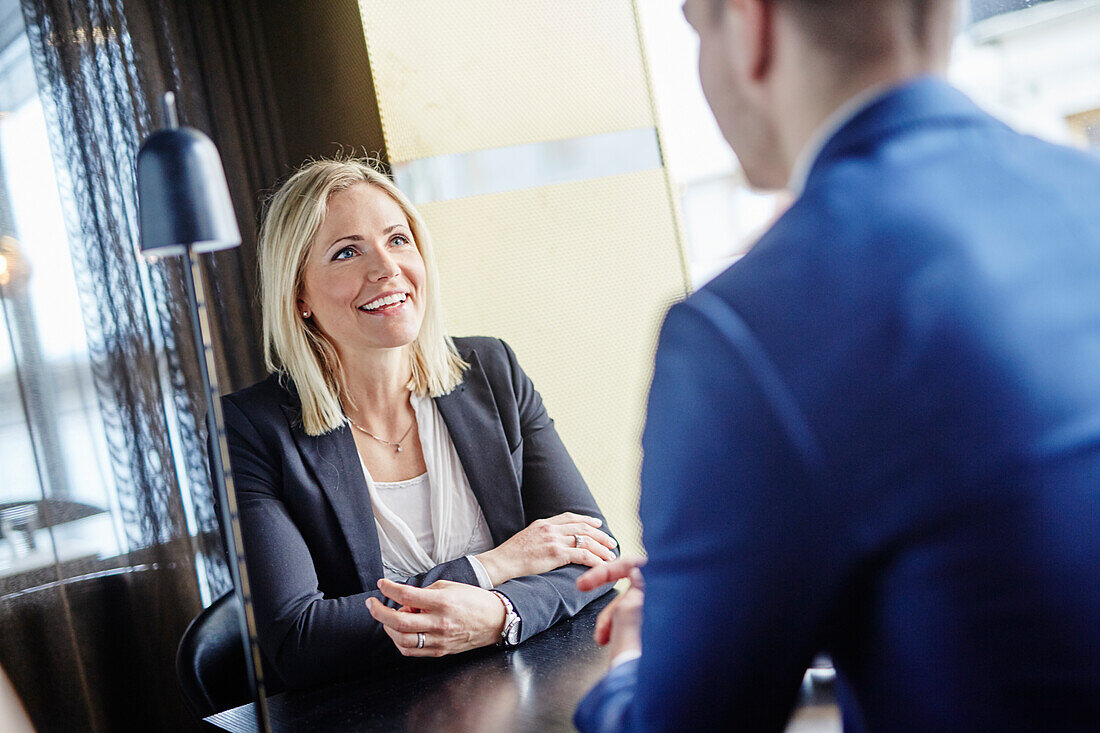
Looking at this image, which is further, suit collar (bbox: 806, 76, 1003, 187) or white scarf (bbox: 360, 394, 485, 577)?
white scarf (bbox: 360, 394, 485, 577)

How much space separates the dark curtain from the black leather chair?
95cm

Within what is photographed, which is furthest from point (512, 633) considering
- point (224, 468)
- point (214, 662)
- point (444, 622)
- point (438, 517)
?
point (214, 662)

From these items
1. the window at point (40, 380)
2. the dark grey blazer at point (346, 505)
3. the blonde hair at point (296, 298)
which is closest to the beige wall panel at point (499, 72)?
the blonde hair at point (296, 298)

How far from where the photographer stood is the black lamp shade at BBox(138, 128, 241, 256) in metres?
1.09

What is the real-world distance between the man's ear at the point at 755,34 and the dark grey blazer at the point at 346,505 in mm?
1112

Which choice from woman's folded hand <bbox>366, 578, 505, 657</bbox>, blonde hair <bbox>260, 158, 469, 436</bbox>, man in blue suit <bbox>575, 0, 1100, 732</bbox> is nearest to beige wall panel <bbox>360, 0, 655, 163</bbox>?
blonde hair <bbox>260, 158, 469, 436</bbox>

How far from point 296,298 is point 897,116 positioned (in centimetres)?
186

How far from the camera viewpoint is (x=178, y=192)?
3.60 ft

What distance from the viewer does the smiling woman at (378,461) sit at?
1.67 m

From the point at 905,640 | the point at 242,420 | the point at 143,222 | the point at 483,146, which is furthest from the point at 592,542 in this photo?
the point at 483,146

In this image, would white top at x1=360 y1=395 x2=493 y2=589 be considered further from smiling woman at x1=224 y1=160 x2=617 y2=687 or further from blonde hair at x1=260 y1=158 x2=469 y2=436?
blonde hair at x1=260 y1=158 x2=469 y2=436

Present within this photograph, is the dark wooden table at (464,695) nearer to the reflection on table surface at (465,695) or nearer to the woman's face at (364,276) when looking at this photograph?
the reflection on table surface at (465,695)

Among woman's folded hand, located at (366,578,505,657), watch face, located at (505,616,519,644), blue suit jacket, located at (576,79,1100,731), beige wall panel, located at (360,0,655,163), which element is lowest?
watch face, located at (505,616,519,644)

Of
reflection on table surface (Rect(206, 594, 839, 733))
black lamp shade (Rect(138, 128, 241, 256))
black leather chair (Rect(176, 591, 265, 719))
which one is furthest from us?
black leather chair (Rect(176, 591, 265, 719))
